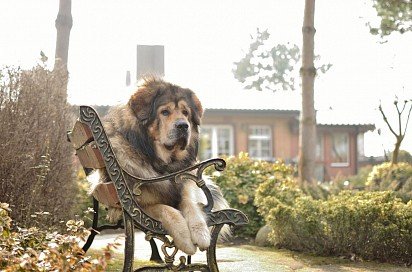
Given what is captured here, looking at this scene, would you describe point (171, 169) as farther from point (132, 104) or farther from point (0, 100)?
point (0, 100)

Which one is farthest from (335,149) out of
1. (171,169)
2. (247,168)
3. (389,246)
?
(171,169)

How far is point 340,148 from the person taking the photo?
3025 cm

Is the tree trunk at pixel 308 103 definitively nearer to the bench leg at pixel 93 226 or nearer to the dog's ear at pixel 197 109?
the bench leg at pixel 93 226

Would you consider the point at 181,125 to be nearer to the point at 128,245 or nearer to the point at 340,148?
the point at 128,245

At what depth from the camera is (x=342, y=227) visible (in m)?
7.09

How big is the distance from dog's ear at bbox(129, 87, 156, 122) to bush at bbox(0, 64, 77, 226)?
1.58 metres

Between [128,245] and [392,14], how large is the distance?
18920 millimetres

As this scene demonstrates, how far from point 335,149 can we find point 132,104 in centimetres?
2602

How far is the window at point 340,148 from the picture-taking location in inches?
1184

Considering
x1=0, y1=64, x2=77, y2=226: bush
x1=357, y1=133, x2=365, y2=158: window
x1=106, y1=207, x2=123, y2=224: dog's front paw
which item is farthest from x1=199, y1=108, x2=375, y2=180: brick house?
x1=106, y1=207, x2=123, y2=224: dog's front paw

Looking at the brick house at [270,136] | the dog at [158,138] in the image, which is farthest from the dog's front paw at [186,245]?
the brick house at [270,136]

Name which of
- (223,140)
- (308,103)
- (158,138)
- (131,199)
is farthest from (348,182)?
(223,140)

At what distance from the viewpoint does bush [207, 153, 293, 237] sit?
997 centimetres

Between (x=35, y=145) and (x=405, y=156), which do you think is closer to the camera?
(x=35, y=145)
